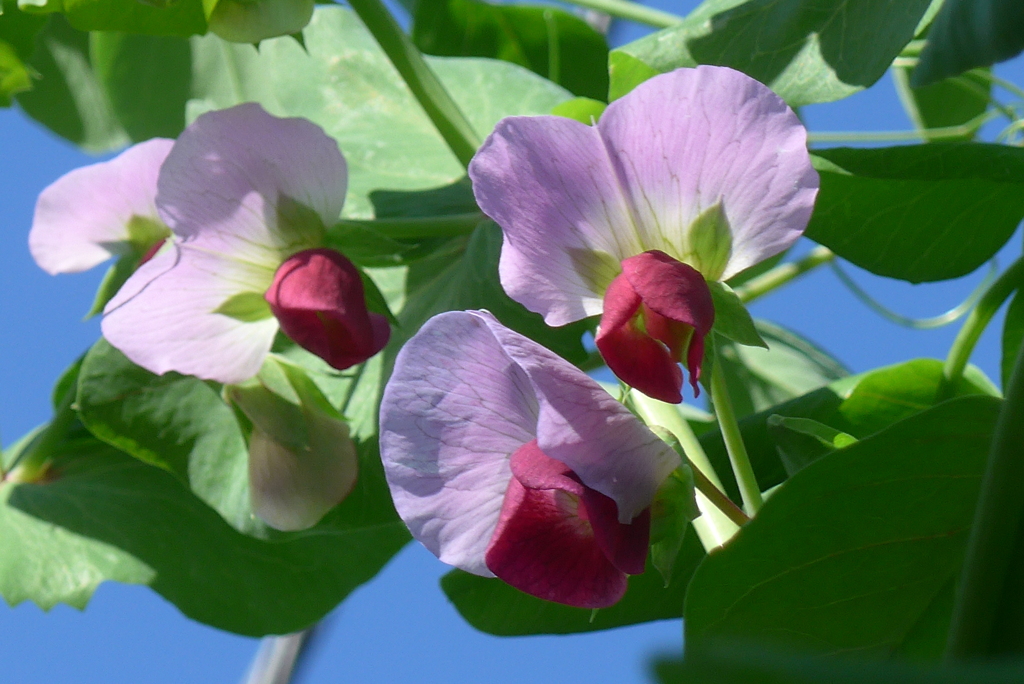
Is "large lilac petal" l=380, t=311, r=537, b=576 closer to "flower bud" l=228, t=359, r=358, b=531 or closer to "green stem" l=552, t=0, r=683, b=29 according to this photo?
"flower bud" l=228, t=359, r=358, b=531

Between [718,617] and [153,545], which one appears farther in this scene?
[153,545]

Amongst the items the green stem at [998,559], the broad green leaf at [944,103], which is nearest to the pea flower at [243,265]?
the green stem at [998,559]

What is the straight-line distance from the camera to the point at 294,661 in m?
1.25

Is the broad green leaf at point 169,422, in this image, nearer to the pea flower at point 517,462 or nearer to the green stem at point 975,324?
the pea flower at point 517,462

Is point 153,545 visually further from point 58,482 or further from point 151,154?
point 151,154

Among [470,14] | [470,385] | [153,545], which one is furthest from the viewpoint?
[470,14]

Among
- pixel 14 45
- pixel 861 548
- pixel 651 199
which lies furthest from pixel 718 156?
pixel 14 45

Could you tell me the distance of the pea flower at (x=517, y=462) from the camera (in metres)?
0.25

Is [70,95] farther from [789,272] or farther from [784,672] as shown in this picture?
[784,672]

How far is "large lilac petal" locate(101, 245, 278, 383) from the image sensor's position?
37cm

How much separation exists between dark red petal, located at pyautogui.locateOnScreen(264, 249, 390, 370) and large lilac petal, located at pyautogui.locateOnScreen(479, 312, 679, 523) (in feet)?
0.38

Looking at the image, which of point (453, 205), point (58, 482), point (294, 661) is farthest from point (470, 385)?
point (294, 661)

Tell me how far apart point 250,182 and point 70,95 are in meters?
0.54

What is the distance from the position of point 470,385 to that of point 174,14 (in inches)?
9.4
